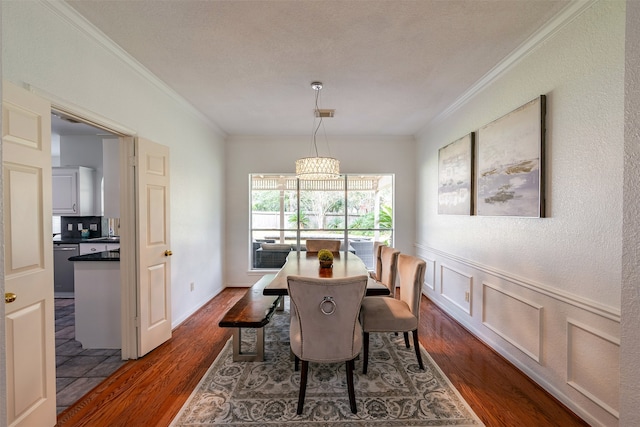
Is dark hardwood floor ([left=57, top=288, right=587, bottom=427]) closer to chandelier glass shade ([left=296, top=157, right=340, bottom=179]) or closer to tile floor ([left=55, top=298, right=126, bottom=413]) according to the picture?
tile floor ([left=55, top=298, right=126, bottom=413])

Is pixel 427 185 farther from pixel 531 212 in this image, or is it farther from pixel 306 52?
pixel 306 52

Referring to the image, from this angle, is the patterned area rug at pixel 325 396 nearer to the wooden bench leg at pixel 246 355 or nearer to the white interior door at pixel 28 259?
the wooden bench leg at pixel 246 355

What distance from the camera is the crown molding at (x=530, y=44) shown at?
73.0 inches

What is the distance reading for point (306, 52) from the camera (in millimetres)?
2369

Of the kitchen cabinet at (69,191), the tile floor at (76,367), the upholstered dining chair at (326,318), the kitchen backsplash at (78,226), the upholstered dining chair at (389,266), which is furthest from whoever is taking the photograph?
the kitchen backsplash at (78,226)

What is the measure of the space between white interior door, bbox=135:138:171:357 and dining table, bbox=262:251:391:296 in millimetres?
1204

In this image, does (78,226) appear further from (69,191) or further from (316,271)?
(316,271)

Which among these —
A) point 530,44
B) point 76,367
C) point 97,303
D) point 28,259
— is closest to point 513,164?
point 530,44

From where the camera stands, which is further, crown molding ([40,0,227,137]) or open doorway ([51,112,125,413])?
open doorway ([51,112,125,413])

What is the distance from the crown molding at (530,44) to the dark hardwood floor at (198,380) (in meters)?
2.56

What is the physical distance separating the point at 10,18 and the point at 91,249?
11.8 feet

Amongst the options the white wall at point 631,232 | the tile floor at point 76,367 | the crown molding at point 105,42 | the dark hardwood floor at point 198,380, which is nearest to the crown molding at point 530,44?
the white wall at point 631,232

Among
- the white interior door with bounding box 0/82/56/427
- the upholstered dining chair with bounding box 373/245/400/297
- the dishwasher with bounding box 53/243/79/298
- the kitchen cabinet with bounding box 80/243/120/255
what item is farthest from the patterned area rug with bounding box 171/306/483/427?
the dishwasher with bounding box 53/243/79/298

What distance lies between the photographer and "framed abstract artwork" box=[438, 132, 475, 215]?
312cm
